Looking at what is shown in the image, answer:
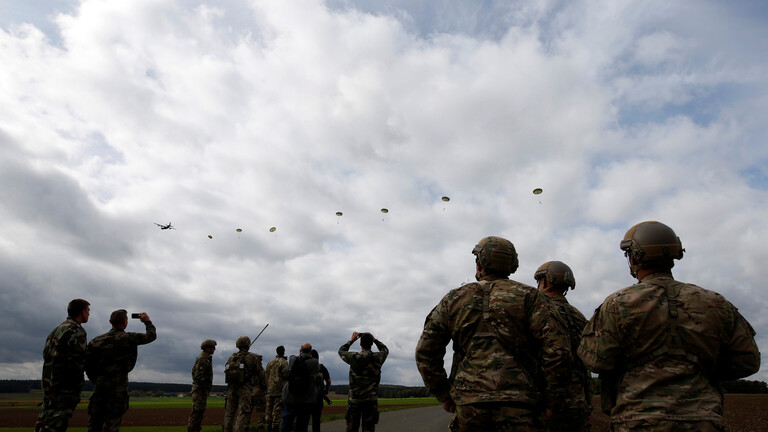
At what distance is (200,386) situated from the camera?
49.1 ft

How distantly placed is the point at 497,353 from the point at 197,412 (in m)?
12.9

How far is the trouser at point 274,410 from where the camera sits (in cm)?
1584

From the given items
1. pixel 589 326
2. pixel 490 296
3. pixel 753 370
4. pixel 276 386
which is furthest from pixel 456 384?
pixel 276 386

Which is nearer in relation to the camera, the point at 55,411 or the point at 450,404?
the point at 450,404

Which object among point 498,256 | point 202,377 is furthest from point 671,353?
point 202,377

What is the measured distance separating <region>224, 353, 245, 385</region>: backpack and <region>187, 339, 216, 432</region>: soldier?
2.76 feet

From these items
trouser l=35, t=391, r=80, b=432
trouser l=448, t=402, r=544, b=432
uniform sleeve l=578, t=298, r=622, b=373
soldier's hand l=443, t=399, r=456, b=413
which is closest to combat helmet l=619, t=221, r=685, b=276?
uniform sleeve l=578, t=298, r=622, b=373

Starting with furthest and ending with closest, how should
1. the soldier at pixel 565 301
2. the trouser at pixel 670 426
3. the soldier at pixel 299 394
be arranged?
the soldier at pixel 299 394, the soldier at pixel 565 301, the trouser at pixel 670 426

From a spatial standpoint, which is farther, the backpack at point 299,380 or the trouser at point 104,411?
the backpack at point 299,380

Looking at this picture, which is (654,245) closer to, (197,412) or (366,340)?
(366,340)

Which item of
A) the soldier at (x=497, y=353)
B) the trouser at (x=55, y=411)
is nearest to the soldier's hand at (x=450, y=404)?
the soldier at (x=497, y=353)

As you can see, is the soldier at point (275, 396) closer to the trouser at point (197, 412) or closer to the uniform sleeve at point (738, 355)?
the trouser at point (197, 412)

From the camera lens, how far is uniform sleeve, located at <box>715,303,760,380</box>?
12.5ft

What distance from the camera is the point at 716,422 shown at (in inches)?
138
